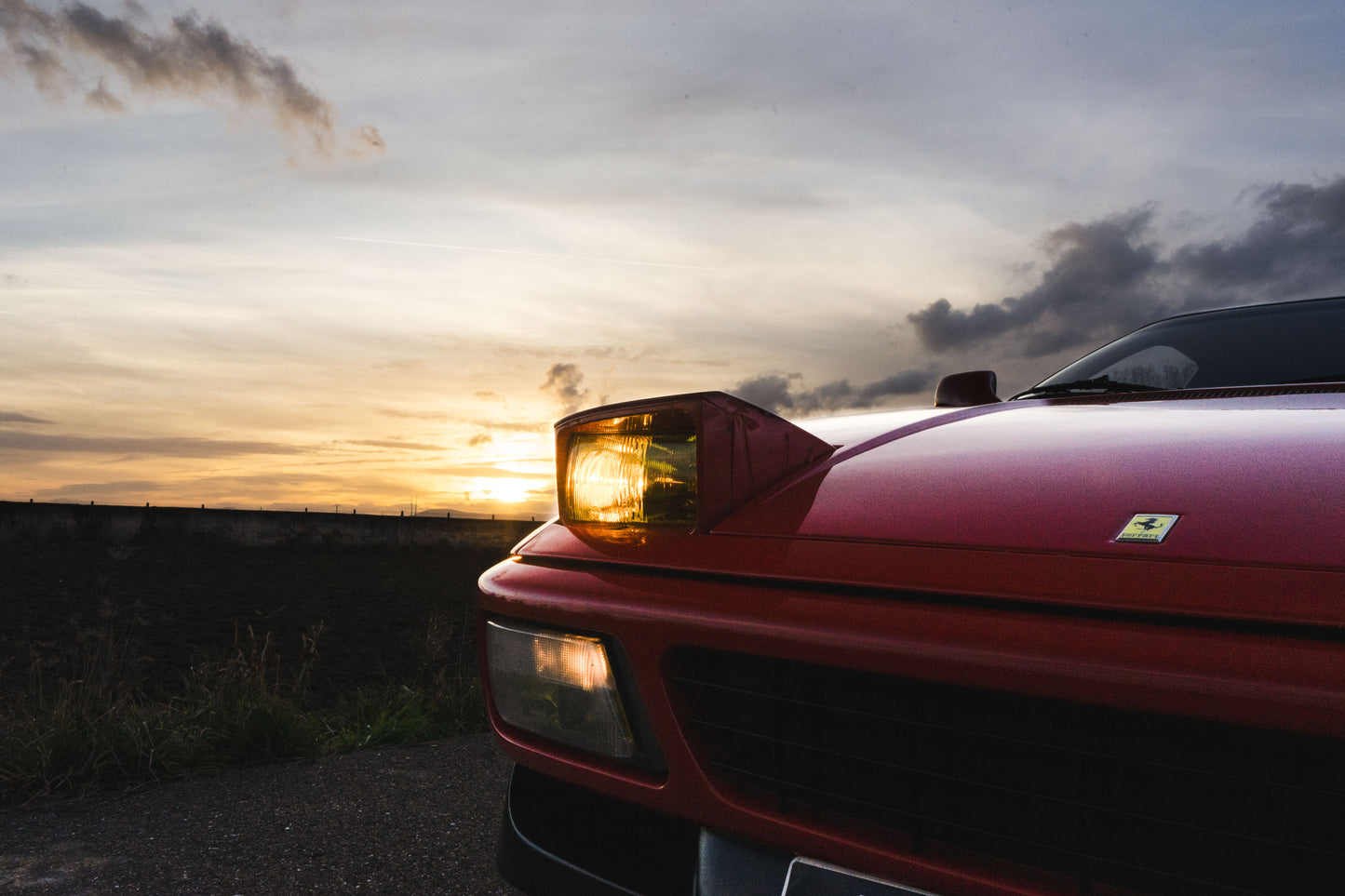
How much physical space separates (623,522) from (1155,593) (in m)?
0.66

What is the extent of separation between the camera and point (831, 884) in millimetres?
936

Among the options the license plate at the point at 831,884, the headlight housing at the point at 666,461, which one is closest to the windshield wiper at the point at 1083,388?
the headlight housing at the point at 666,461

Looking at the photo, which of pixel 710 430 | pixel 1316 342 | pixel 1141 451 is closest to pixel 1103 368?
pixel 1316 342

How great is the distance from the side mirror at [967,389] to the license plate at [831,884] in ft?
5.22

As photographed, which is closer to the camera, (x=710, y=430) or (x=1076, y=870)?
(x=1076, y=870)

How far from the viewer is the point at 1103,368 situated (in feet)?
7.29

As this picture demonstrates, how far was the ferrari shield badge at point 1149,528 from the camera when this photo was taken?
0.87 m

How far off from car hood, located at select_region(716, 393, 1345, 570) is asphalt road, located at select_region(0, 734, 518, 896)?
150cm

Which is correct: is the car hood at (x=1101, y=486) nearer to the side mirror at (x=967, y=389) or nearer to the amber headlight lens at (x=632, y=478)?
the amber headlight lens at (x=632, y=478)

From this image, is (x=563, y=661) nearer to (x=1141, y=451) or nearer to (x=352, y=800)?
(x=1141, y=451)

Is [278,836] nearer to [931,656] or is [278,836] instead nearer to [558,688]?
[558,688]

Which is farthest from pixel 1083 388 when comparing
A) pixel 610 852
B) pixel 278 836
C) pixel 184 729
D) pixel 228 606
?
pixel 228 606

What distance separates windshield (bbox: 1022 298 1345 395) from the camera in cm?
191

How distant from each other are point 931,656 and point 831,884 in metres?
0.29
